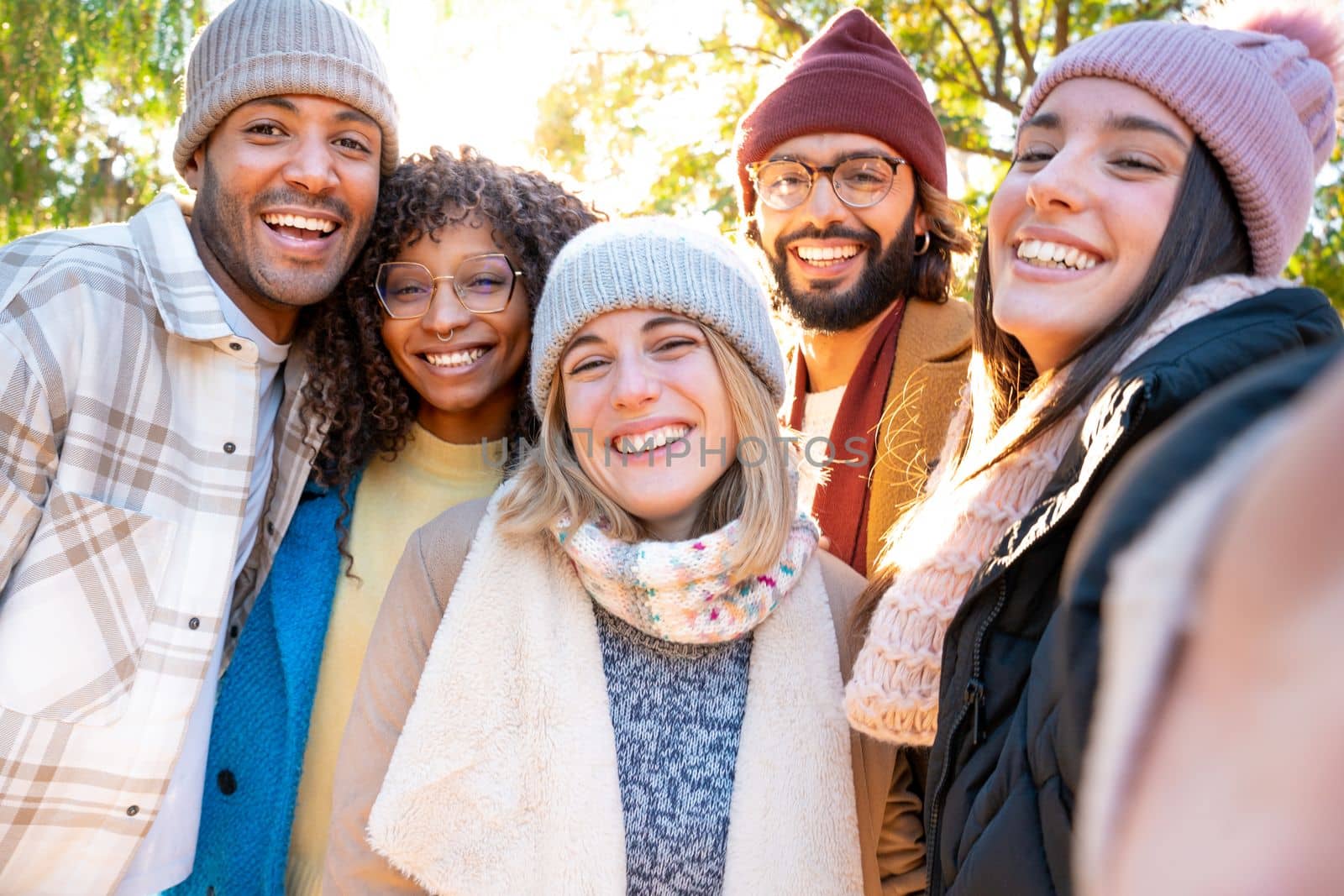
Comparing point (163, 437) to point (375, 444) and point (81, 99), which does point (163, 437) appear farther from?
point (81, 99)

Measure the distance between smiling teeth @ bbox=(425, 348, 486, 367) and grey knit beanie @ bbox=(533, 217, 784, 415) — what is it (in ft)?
1.55

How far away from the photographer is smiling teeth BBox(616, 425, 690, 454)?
2312 millimetres

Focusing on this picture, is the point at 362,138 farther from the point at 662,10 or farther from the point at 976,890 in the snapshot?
the point at 662,10

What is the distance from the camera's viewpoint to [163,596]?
2.46 meters

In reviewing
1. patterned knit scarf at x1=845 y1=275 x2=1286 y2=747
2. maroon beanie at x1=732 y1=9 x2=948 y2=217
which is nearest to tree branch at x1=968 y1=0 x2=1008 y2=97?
maroon beanie at x1=732 y1=9 x2=948 y2=217

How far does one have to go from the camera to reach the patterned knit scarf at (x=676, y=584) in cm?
220

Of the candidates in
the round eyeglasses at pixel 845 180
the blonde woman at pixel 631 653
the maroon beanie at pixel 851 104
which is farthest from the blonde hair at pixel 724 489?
the maroon beanie at pixel 851 104

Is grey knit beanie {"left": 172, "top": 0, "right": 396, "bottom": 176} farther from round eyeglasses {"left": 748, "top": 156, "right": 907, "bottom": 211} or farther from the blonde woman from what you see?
round eyeglasses {"left": 748, "top": 156, "right": 907, "bottom": 211}

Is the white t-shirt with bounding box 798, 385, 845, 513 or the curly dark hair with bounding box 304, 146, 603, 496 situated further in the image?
the white t-shirt with bounding box 798, 385, 845, 513

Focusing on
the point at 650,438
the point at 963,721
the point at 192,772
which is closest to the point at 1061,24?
the point at 650,438

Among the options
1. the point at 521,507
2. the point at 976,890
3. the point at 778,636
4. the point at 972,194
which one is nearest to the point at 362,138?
the point at 521,507

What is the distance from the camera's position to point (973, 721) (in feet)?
5.40

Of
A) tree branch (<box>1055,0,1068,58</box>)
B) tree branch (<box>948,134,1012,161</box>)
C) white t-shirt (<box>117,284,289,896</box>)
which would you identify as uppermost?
tree branch (<box>1055,0,1068,58</box>)

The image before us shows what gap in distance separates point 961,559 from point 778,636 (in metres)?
0.48
